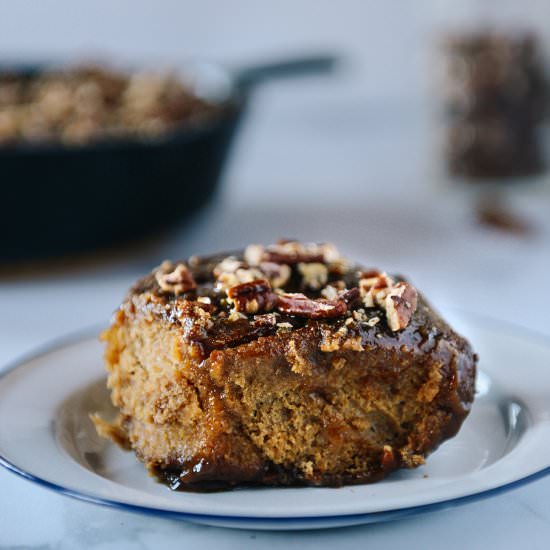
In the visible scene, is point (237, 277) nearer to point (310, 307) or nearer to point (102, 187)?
point (310, 307)

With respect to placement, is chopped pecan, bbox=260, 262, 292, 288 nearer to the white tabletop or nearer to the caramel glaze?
the caramel glaze

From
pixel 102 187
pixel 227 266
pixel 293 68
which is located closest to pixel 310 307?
pixel 227 266

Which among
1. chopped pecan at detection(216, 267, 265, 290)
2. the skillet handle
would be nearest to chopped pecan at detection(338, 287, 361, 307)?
chopped pecan at detection(216, 267, 265, 290)

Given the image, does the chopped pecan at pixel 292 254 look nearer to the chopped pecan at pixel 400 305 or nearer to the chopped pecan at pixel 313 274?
the chopped pecan at pixel 313 274

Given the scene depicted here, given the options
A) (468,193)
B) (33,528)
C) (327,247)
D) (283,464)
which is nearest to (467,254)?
(468,193)

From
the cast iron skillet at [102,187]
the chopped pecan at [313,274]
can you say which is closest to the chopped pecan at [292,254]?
the chopped pecan at [313,274]
